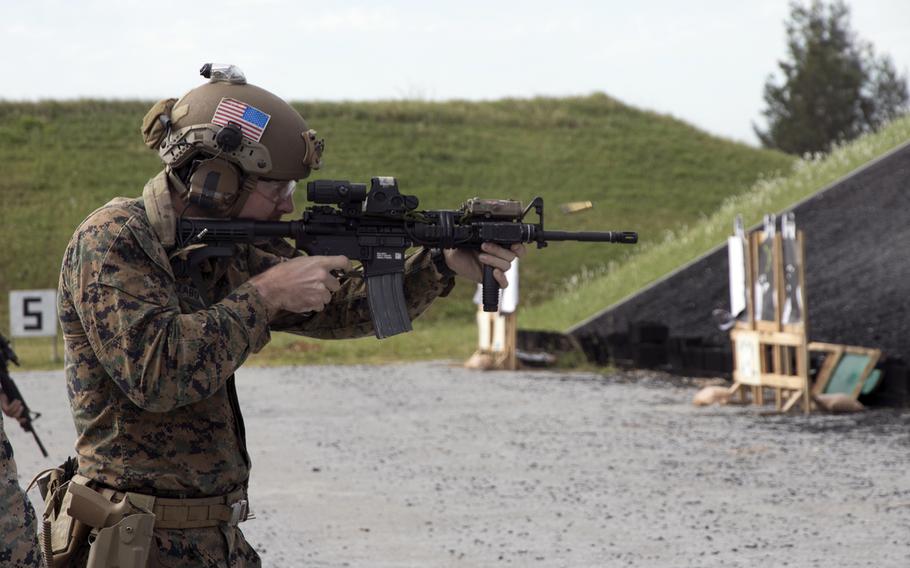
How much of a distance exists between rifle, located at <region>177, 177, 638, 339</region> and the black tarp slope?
12715mm

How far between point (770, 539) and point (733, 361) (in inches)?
340

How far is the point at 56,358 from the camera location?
802 inches

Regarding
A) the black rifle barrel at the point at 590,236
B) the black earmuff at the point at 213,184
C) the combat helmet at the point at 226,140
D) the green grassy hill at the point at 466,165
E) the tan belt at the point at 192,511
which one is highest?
the green grassy hill at the point at 466,165

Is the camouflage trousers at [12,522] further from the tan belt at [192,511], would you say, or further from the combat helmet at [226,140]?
the combat helmet at [226,140]

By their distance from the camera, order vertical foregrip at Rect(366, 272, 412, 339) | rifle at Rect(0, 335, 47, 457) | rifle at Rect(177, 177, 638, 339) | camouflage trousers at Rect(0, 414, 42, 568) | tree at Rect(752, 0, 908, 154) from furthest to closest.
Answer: tree at Rect(752, 0, 908, 154)
rifle at Rect(0, 335, 47, 457)
vertical foregrip at Rect(366, 272, 412, 339)
rifle at Rect(177, 177, 638, 339)
camouflage trousers at Rect(0, 414, 42, 568)

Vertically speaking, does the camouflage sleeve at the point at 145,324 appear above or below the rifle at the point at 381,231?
below

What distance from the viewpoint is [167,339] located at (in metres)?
2.96

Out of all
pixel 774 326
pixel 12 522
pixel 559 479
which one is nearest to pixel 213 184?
pixel 12 522

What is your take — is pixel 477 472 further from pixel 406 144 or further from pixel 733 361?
pixel 406 144

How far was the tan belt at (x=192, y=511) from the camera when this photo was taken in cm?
316

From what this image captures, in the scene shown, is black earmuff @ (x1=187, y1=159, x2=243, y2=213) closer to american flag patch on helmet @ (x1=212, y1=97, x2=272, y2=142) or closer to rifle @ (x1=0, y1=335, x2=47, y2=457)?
american flag patch on helmet @ (x1=212, y1=97, x2=272, y2=142)

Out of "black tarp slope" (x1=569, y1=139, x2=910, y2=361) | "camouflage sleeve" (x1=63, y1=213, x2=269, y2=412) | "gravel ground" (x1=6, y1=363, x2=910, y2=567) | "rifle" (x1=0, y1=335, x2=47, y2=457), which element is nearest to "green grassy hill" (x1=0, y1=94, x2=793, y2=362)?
"black tarp slope" (x1=569, y1=139, x2=910, y2=361)

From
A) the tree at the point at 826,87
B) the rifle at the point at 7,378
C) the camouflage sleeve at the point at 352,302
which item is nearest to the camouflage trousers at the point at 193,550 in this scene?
the camouflage sleeve at the point at 352,302

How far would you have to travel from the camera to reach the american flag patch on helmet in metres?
3.29
